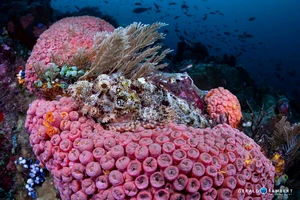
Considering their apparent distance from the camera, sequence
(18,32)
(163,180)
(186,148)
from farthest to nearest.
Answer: (18,32)
(186,148)
(163,180)

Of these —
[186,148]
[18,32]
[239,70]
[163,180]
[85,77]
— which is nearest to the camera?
[163,180]

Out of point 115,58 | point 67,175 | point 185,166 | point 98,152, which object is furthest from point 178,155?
point 115,58

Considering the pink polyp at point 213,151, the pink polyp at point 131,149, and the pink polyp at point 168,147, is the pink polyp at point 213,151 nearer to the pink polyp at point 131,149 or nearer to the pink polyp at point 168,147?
the pink polyp at point 168,147

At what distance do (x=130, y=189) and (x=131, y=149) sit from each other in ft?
1.22

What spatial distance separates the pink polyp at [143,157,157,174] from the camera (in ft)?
6.54


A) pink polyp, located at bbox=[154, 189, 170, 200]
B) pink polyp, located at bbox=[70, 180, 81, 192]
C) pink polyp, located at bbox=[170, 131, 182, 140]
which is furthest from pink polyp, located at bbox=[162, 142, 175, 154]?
pink polyp, located at bbox=[70, 180, 81, 192]

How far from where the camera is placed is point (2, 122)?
163 inches

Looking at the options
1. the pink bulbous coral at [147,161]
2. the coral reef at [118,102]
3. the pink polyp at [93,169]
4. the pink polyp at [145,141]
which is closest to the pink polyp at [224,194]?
the pink bulbous coral at [147,161]

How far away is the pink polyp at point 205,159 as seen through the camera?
6.87 ft

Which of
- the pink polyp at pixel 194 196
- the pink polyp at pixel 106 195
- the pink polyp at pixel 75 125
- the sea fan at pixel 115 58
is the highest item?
the sea fan at pixel 115 58

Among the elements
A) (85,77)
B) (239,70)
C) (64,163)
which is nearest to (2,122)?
(85,77)

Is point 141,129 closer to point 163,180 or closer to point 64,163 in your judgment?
point 163,180

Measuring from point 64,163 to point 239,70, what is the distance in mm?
11275

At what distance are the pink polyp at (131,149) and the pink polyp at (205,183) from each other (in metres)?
0.71
